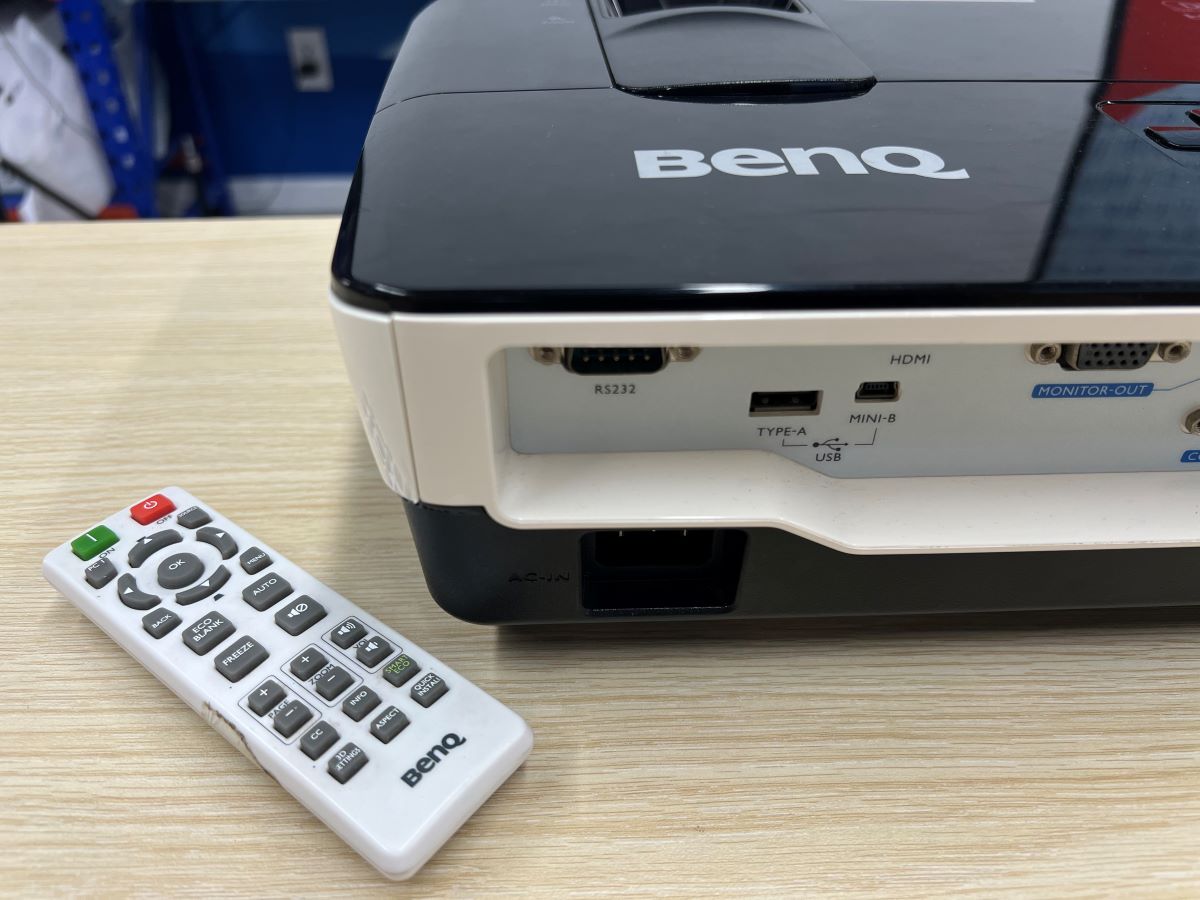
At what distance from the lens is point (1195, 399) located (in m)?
0.29

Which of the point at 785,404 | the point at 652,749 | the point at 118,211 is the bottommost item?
the point at 118,211

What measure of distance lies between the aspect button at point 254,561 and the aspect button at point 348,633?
0.05 metres

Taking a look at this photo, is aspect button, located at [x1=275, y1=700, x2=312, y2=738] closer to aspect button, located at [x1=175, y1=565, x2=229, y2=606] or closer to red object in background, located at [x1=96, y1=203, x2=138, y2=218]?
aspect button, located at [x1=175, y1=565, x2=229, y2=606]

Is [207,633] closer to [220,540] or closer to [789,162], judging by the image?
[220,540]

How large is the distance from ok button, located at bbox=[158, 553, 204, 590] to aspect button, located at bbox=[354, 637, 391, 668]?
0.25 feet

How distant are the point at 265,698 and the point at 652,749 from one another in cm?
13

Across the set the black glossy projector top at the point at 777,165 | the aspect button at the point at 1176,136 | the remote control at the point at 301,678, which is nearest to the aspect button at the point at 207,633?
the remote control at the point at 301,678

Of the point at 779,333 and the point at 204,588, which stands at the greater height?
the point at 779,333

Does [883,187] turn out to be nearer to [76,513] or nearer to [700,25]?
[700,25]

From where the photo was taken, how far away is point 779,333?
0.24 meters

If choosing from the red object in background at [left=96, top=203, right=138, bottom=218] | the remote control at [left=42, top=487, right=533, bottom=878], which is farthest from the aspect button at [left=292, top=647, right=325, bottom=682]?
the red object in background at [left=96, top=203, right=138, bottom=218]

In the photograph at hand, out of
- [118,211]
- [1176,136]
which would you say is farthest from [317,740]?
[118,211]

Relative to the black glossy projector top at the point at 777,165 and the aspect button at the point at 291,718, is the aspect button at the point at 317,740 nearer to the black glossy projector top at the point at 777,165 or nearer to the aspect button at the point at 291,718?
the aspect button at the point at 291,718

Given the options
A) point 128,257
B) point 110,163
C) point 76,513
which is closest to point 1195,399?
point 76,513
